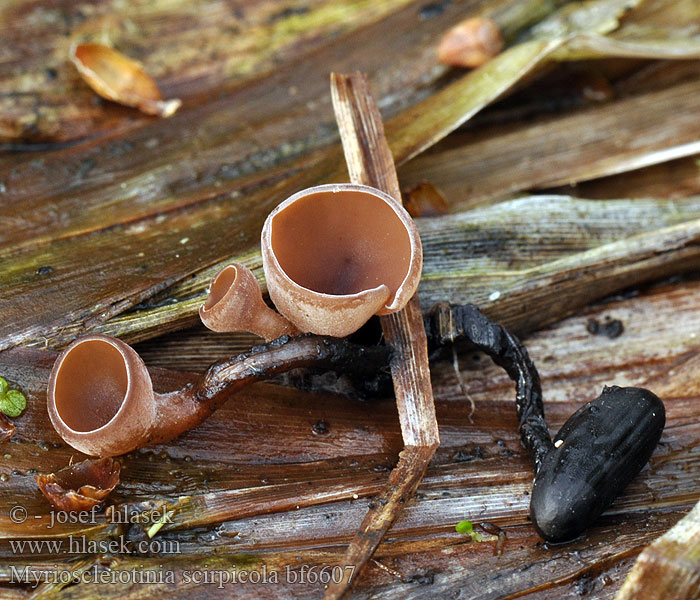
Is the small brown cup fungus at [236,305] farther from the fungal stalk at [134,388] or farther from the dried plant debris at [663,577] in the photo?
the dried plant debris at [663,577]

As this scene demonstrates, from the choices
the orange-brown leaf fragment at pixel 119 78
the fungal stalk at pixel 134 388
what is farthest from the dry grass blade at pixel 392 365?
the orange-brown leaf fragment at pixel 119 78

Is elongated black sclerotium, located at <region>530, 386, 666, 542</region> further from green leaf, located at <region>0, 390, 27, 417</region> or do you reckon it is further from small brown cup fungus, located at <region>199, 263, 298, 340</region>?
green leaf, located at <region>0, 390, 27, 417</region>

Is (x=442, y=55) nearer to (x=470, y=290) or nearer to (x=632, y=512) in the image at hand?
(x=470, y=290)

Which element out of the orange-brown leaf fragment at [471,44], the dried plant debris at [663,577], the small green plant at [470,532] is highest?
the orange-brown leaf fragment at [471,44]

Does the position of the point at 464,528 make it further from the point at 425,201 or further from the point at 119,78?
the point at 119,78

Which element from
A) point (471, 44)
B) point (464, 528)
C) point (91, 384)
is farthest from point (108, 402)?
point (471, 44)
